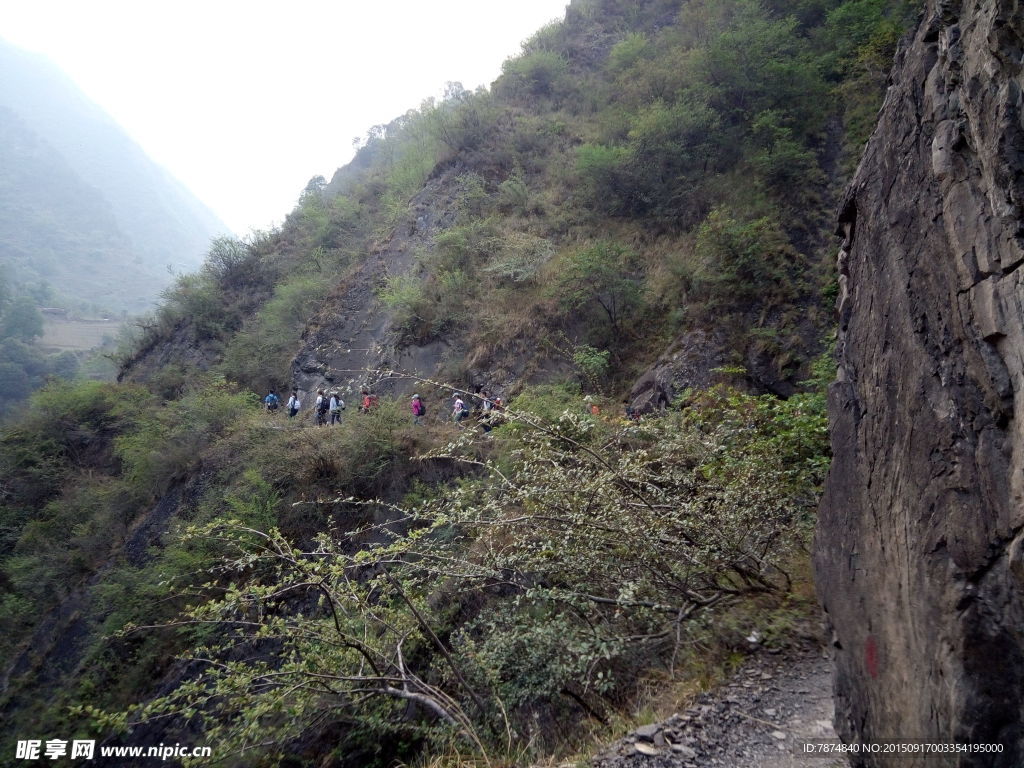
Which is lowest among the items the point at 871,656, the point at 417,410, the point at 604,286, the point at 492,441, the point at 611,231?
the point at 871,656

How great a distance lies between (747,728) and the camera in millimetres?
3498

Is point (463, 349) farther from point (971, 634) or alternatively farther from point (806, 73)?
point (971, 634)

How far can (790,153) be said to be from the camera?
12617 millimetres

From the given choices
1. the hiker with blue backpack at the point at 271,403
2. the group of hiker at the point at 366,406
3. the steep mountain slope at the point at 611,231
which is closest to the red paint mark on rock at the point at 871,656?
the steep mountain slope at the point at 611,231

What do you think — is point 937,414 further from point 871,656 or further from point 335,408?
point 335,408

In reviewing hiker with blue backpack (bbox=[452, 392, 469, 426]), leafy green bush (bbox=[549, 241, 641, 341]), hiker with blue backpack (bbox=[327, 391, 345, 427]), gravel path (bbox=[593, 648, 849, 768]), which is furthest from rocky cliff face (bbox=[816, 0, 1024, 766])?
hiker with blue backpack (bbox=[327, 391, 345, 427])

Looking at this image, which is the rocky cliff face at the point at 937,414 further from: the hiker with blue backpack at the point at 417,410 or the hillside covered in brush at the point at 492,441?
the hiker with blue backpack at the point at 417,410

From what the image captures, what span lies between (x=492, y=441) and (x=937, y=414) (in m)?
7.98

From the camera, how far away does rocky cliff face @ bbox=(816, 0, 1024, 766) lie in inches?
84.4

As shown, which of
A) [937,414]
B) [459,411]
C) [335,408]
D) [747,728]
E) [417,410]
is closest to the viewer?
[937,414]

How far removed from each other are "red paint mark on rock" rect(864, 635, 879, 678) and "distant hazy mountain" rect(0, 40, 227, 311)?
89195 millimetres

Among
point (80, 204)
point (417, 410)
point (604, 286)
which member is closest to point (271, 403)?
point (417, 410)

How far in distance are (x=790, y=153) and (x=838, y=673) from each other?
13081 mm

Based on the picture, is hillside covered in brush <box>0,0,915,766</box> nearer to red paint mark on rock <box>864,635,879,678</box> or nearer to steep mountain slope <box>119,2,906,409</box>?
steep mountain slope <box>119,2,906,409</box>
